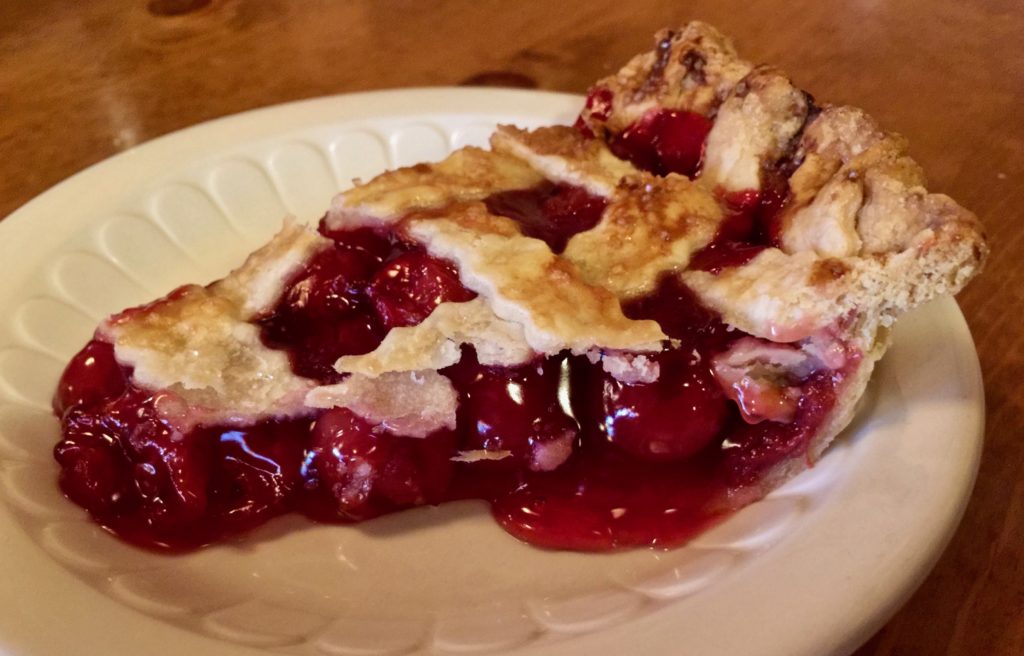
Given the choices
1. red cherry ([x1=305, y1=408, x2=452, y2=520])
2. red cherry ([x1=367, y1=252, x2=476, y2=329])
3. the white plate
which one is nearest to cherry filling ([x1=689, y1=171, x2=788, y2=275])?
the white plate

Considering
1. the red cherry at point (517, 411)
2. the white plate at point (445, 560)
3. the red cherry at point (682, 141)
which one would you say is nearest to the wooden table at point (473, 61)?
the white plate at point (445, 560)

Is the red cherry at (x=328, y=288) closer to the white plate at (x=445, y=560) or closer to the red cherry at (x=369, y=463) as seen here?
the red cherry at (x=369, y=463)

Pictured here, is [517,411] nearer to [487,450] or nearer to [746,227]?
[487,450]

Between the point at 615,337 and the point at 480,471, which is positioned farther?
the point at 480,471

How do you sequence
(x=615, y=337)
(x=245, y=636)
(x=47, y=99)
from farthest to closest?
(x=47, y=99) → (x=615, y=337) → (x=245, y=636)

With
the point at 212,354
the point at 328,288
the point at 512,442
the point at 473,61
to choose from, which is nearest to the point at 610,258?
the point at 512,442

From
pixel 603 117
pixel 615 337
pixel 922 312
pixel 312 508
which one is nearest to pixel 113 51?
pixel 603 117

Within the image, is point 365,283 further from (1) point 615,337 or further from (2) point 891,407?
(2) point 891,407
